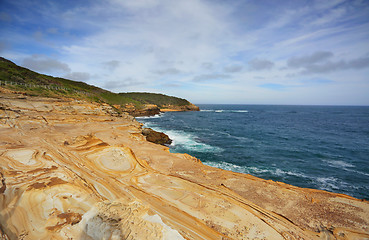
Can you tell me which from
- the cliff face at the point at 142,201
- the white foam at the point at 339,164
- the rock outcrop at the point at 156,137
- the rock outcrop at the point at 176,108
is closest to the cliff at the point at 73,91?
the rock outcrop at the point at 176,108

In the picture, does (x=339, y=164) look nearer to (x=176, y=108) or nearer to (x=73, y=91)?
(x=73, y=91)

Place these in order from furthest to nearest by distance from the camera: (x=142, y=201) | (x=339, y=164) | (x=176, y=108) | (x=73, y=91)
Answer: (x=176, y=108)
(x=73, y=91)
(x=339, y=164)
(x=142, y=201)

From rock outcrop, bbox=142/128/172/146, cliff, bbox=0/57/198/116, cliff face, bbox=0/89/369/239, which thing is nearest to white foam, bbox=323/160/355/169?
cliff face, bbox=0/89/369/239

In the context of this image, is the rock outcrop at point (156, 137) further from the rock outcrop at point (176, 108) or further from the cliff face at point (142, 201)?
the rock outcrop at point (176, 108)

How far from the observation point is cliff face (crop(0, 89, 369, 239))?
182 inches

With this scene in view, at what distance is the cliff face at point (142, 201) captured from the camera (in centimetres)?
462

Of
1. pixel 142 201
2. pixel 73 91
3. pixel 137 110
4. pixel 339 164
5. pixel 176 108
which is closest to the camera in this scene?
pixel 142 201

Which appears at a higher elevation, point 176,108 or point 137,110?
point 176,108

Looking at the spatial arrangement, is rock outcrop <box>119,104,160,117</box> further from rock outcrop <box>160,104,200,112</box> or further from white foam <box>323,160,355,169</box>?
white foam <box>323,160,355,169</box>

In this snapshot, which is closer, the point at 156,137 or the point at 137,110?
the point at 156,137

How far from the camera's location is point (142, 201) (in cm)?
656

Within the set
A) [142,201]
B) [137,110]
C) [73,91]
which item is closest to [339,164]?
[142,201]

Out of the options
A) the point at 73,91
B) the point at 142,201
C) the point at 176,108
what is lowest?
the point at 142,201

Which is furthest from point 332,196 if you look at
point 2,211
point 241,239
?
point 2,211
